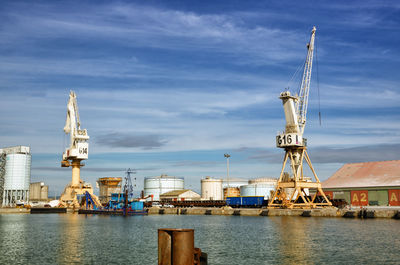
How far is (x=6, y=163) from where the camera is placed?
613 feet

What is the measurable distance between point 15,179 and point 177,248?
190536mm

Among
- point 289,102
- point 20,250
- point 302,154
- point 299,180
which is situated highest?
point 289,102

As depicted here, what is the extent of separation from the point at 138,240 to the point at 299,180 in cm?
5551

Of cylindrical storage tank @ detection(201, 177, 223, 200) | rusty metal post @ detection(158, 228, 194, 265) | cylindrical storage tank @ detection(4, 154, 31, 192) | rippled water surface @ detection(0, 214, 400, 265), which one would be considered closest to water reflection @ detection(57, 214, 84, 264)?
rippled water surface @ detection(0, 214, 400, 265)

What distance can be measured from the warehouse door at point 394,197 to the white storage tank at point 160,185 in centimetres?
10202

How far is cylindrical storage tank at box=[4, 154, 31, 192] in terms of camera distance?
18475 centimetres

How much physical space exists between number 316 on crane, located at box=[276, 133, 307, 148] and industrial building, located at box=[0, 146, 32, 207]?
130598 millimetres

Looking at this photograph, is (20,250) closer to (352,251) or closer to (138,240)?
(138,240)

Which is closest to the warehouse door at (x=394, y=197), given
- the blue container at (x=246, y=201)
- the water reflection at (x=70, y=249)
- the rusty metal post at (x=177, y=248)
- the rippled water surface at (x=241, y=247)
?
the blue container at (x=246, y=201)

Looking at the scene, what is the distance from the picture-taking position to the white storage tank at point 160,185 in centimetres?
18175

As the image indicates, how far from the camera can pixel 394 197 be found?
98125 mm

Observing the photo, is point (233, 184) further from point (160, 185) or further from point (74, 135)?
point (74, 135)

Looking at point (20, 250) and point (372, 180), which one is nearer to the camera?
point (20, 250)

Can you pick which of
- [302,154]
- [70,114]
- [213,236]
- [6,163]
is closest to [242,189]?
[302,154]
